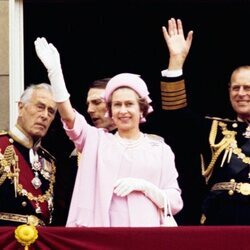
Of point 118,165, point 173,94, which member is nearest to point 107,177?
point 118,165

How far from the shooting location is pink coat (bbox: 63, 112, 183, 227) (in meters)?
7.04

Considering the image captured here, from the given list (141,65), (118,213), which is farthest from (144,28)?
(118,213)

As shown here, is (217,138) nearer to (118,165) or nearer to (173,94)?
(173,94)

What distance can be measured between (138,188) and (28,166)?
933 millimetres

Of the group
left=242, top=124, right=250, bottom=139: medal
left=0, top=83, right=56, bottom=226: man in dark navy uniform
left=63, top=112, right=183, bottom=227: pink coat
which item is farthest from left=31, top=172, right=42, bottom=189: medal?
left=242, top=124, right=250, bottom=139: medal

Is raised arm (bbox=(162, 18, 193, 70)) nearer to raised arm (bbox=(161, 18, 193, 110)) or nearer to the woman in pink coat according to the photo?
raised arm (bbox=(161, 18, 193, 110))

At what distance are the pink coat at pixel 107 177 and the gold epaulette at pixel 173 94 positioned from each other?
1.23 feet

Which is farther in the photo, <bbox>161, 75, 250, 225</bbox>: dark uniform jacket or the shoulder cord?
the shoulder cord

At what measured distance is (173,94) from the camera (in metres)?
7.50

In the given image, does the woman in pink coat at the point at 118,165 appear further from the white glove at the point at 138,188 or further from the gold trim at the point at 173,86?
the gold trim at the point at 173,86

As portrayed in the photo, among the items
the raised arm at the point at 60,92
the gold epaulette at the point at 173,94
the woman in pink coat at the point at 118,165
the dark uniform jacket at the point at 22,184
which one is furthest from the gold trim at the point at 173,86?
the dark uniform jacket at the point at 22,184

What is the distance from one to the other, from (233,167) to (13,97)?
5.13ft

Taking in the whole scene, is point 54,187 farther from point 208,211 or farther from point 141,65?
point 141,65

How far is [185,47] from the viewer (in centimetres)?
759
